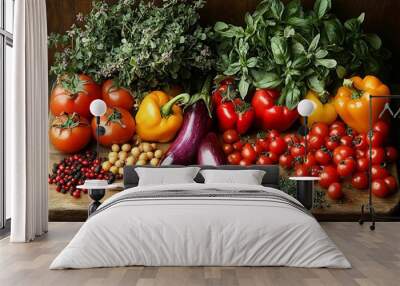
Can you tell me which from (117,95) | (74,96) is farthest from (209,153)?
(74,96)

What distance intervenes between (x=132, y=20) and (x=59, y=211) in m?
2.17

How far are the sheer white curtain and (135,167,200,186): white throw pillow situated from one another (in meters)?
0.93

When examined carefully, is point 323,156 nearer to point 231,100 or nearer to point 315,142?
point 315,142

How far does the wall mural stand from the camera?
6184 millimetres

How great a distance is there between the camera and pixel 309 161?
6.30 meters

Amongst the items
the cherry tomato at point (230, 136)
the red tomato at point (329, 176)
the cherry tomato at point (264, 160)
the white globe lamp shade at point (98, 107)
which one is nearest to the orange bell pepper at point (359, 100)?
the red tomato at point (329, 176)

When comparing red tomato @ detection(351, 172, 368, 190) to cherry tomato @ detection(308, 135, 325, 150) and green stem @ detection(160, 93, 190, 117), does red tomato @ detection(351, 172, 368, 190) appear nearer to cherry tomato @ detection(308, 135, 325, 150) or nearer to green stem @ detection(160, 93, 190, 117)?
cherry tomato @ detection(308, 135, 325, 150)

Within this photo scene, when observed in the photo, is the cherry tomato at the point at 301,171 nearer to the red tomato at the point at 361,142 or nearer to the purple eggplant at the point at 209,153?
the red tomato at the point at 361,142

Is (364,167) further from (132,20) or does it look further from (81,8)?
(81,8)

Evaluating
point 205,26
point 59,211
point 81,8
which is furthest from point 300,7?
point 59,211

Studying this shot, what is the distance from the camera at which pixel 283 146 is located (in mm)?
6352

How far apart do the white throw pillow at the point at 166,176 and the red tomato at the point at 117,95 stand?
0.92 m

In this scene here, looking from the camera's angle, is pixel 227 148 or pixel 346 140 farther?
pixel 227 148

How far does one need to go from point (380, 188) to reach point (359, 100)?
3.08ft
